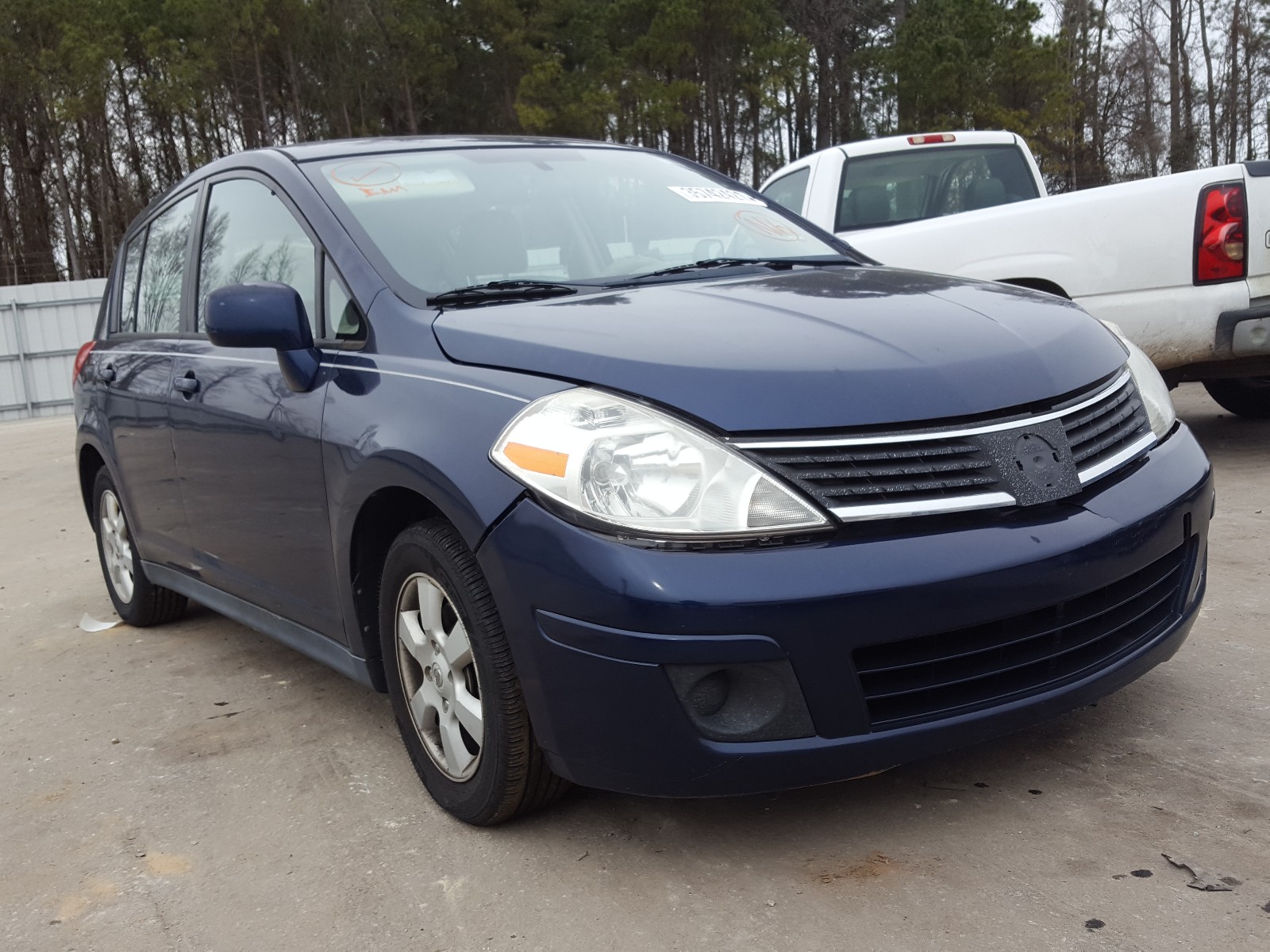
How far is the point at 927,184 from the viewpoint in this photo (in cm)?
779

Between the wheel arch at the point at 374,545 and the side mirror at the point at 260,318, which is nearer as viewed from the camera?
the wheel arch at the point at 374,545

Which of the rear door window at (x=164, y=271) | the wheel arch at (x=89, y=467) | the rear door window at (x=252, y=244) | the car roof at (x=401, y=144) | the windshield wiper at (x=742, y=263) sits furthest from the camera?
the wheel arch at (x=89, y=467)

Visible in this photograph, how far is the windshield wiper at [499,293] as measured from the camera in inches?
122

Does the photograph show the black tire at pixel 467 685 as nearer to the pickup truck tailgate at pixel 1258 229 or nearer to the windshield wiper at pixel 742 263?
the windshield wiper at pixel 742 263

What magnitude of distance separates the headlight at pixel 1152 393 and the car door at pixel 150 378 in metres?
2.91

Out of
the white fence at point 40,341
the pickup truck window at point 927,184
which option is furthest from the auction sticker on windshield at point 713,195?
the white fence at point 40,341

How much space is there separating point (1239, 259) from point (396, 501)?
14.3 feet

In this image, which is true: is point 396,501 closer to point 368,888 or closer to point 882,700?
point 368,888

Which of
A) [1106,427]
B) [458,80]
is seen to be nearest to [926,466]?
[1106,427]

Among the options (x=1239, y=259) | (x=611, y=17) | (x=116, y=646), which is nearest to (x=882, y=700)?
(x=116, y=646)

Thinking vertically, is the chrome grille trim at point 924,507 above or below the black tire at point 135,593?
above

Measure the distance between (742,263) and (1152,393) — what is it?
1.11 m

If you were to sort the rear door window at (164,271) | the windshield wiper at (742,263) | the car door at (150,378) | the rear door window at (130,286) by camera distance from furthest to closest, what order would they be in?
the rear door window at (130,286) < the rear door window at (164,271) < the car door at (150,378) < the windshield wiper at (742,263)

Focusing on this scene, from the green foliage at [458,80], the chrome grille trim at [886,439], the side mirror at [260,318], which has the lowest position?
the chrome grille trim at [886,439]
